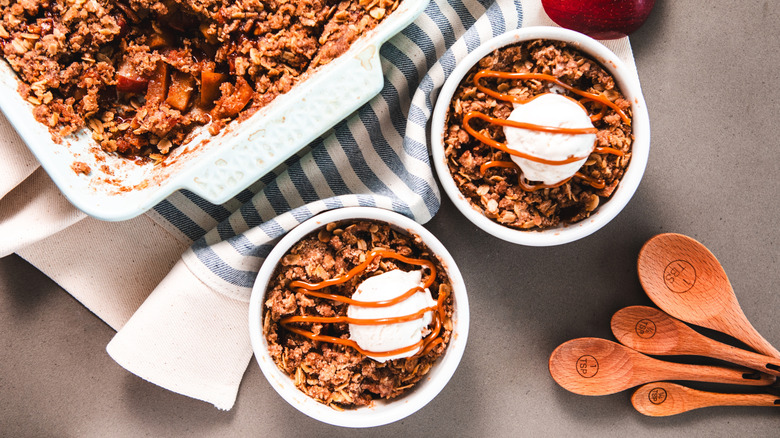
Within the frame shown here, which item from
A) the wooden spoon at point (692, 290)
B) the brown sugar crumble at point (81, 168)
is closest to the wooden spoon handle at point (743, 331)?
the wooden spoon at point (692, 290)

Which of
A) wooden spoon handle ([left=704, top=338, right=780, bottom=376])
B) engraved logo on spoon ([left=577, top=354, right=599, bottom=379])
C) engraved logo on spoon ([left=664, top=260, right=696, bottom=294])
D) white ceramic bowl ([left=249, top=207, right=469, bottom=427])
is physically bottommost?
wooden spoon handle ([left=704, top=338, right=780, bottom=376])

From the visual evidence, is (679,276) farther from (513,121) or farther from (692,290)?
(513,121)

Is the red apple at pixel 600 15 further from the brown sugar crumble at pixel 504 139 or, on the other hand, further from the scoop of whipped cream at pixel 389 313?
the scoop of whipped cream at pixel 389 313

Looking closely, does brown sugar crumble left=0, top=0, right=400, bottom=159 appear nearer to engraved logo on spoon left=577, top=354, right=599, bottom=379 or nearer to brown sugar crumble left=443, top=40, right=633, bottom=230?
brown sugar crumble left=443, top=40, right=633, bottom=230

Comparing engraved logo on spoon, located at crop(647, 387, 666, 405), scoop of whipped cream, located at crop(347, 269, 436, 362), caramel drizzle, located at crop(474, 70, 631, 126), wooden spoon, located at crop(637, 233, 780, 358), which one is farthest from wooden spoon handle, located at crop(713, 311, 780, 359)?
scoop of whipped cream, located at crop(347, 269, 436, 362)

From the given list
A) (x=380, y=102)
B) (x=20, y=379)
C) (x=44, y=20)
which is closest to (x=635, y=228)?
(x=380, y=102)

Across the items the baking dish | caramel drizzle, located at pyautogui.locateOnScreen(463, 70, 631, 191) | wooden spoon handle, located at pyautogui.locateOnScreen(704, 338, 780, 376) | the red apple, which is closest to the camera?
the baking dish
